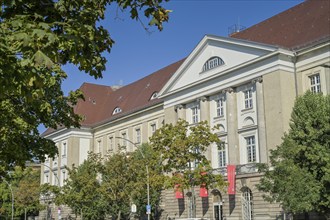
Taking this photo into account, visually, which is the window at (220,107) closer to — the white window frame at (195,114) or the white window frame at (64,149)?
the white window frame at (195,114)

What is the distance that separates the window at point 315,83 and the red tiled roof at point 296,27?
7.96ft

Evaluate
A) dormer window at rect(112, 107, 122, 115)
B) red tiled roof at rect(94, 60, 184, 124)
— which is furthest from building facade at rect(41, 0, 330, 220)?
dormer window at rect(112, 107, 122, 115)

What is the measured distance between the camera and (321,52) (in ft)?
110

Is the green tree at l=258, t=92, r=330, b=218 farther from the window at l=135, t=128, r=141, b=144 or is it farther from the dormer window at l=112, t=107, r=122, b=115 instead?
the dormer window at l=112, t=107, r=122, b=115

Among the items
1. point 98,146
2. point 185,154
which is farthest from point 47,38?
point 98,146

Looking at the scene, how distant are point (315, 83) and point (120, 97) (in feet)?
109

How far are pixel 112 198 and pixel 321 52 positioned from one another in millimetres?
18890

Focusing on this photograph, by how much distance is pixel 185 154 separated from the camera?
32.2 m

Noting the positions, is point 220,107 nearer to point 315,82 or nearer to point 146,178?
point 315,82

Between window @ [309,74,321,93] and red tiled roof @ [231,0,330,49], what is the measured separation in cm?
242

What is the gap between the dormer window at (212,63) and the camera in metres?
40.0

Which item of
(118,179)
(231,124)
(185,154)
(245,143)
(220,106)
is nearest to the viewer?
(185,154)

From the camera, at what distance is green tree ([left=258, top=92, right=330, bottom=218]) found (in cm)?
2764

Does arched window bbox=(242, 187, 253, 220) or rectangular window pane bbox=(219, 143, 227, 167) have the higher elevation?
rectangular window pane bbox=(219, 143, 227, 167)
